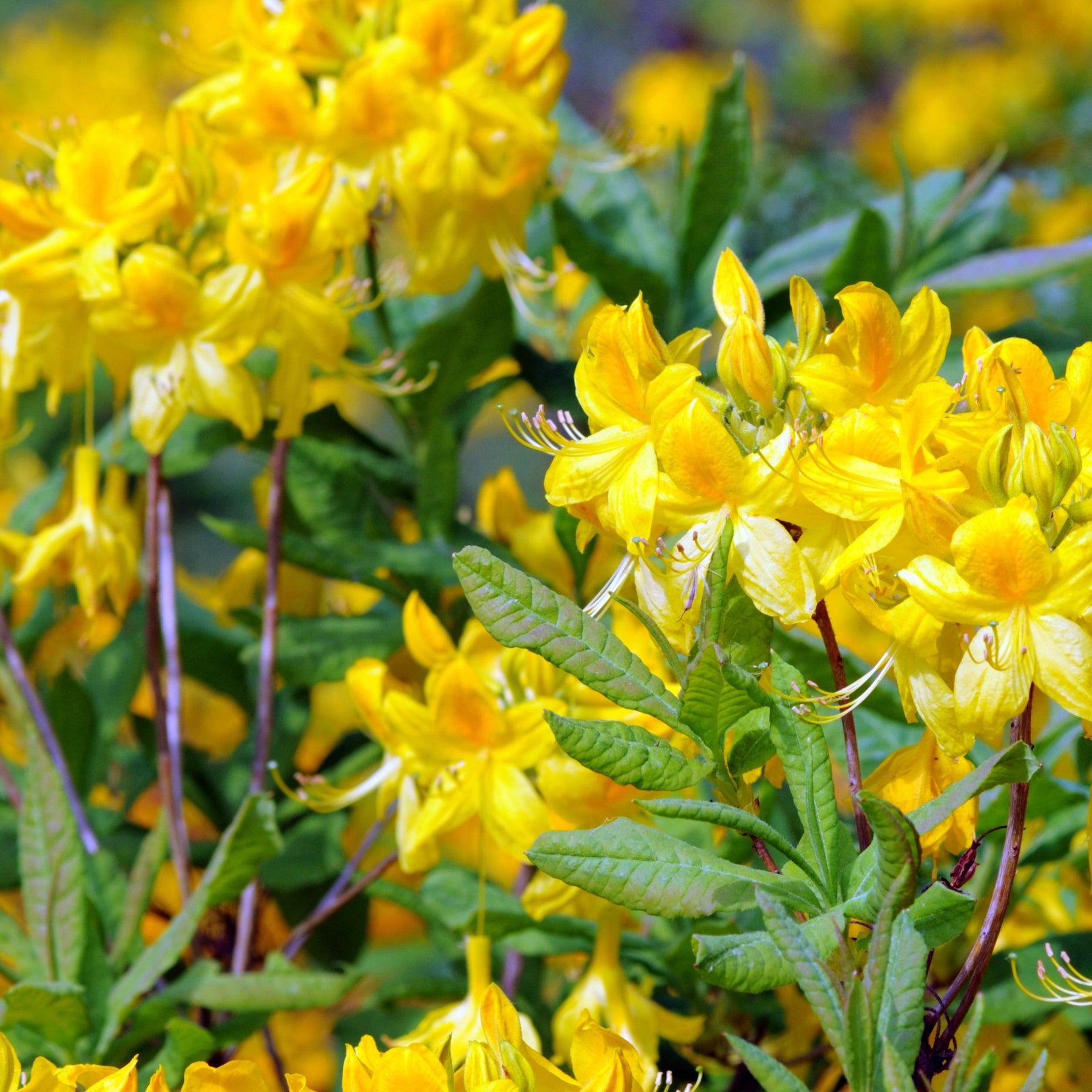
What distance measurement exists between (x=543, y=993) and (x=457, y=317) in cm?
60

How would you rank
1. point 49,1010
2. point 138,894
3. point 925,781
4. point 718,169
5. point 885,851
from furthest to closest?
point 718,169
point 138,894
point 49,1010
point 925,781
point 885,851

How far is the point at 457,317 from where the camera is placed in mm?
1015

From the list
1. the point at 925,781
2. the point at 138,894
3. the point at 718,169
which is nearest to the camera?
the point at 925,781

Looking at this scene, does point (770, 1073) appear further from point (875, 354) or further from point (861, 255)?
point (861, 255)

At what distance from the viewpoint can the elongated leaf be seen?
47 cm

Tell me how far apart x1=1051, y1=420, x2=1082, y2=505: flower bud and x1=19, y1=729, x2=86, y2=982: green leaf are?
0.61 m

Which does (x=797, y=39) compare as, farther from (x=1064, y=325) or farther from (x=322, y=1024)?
(x=322, y=1024)

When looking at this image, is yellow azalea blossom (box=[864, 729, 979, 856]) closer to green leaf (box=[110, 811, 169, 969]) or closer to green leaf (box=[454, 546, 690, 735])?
green leaf (box=[454, 546, 690, 735])

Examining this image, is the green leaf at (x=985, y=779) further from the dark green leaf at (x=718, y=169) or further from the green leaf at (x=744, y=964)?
the dark green leaf at (x=718, y=169)

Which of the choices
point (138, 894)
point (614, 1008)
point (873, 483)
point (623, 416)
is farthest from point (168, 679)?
point (873, 483)

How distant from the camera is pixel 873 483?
51 cm

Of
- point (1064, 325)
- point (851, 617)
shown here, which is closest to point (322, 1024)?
point (851, 617)

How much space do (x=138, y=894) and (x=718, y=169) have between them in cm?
71

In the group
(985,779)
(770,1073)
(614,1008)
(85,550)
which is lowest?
(614,1008)
